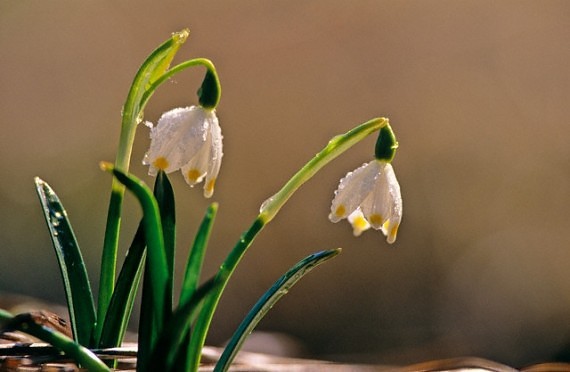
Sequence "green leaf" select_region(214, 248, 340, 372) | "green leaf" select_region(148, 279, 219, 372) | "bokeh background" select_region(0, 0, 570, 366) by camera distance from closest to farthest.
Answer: "green leaf" select_region(148, 279, 219, 372) → "green leaf" select_region(214, 248, 340, 372) → "bokeh background" select_region(0, 0, 570, 366)

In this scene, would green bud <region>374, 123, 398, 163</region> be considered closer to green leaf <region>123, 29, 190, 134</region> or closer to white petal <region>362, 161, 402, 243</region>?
white petal <region>362, 161, 402, 243</region>

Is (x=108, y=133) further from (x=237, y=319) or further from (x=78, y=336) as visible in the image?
(x=78, y=336)

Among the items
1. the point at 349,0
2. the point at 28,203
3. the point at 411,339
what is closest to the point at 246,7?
the point at 349,0

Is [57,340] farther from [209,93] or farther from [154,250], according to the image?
[209,93]

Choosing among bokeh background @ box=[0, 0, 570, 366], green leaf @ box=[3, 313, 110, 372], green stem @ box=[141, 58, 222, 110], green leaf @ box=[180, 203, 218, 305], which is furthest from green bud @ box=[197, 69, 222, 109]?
bokeh background @ box=[0, 0, 570, 366]

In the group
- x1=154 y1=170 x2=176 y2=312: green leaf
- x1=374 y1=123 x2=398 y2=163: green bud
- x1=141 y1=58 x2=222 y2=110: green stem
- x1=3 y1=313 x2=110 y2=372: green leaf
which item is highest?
x1=141 y1=58 x2=222 y2=110: green stem

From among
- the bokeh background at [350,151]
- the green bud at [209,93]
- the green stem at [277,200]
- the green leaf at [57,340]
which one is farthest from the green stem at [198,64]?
the bokeh background at [350,151]
